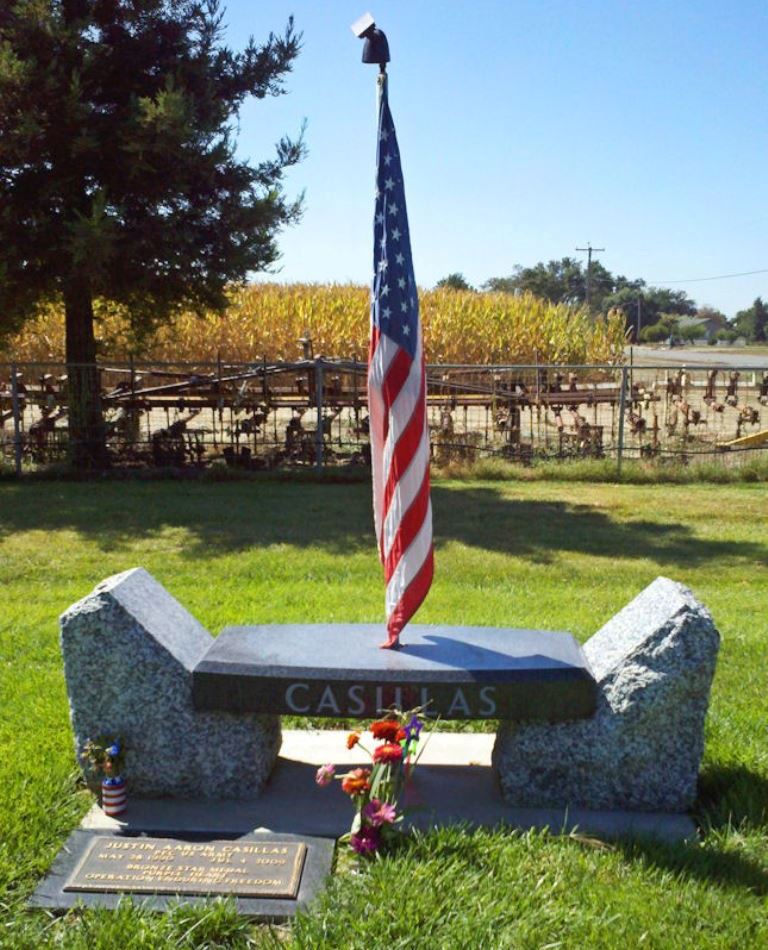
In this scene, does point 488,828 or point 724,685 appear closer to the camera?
point 488,828

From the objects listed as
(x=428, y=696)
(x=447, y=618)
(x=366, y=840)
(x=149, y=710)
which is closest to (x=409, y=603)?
(x=428, y=696)

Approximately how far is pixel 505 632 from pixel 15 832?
2404mm

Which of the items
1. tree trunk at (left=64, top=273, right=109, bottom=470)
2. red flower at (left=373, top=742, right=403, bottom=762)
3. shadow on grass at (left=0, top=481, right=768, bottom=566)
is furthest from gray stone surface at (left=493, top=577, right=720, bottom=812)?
tree trunk at (left=64, top=273, right=109, bottom=470)

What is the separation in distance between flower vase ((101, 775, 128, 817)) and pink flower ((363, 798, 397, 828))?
114 cm

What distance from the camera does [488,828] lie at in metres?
4.32

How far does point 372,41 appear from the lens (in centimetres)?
462

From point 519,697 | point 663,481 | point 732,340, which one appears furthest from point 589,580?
point 732,340

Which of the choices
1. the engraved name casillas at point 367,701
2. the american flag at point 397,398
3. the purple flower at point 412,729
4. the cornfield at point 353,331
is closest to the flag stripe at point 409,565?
the american flag at point 397,398

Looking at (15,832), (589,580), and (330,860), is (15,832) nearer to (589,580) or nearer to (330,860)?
(330,860)

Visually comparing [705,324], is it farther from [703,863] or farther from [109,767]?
[109,767]

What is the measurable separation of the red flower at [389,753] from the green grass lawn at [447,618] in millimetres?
358

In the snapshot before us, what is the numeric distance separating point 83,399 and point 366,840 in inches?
525

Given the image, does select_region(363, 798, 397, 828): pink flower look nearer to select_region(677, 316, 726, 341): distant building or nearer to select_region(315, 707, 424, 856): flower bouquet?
select_region(315, 707, 424, 856): flower bouquet

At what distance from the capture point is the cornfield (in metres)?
31.8
